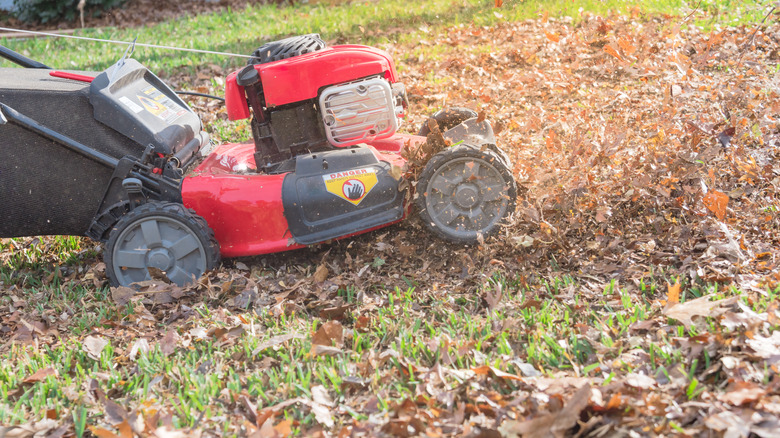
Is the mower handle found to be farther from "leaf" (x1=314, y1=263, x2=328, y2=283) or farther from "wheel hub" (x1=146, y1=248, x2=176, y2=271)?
"leaf" (x1=314, y1=263, x2=328, y2=283)

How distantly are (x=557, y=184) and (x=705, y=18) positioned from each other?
12.5ft

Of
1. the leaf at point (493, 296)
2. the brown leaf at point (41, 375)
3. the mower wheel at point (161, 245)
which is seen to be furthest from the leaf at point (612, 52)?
the brown leaf at point (41, 375)

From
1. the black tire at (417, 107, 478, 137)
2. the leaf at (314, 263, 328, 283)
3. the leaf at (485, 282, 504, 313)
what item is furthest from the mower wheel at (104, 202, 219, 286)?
the black tire at (417, 107, 478, 137)

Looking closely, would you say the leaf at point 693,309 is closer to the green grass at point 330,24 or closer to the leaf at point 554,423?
the leaf at point 554,423

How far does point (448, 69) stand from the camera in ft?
20.6

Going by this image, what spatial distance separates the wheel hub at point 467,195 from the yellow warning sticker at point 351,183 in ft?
1.28

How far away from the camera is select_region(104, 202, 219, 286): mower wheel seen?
320 centimetres

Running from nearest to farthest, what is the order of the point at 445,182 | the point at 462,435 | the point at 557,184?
the point at 462,435, the point at 445,182, the point at 557,184

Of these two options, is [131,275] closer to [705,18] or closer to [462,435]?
[462,435]

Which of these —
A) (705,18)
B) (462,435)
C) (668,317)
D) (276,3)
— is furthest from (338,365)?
(276,3)

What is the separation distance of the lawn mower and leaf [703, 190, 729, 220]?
90 cm

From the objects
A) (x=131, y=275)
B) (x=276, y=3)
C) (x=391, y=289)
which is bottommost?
(x=391, y=289)

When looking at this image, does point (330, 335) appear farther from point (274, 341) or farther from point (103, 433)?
point (103, 433)

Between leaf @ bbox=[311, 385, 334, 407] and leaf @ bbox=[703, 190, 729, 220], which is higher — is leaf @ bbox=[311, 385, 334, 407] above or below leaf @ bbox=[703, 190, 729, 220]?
below
